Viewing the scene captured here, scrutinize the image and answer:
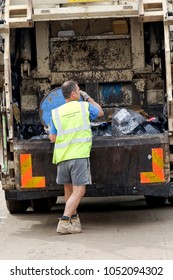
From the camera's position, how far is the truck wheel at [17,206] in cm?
987

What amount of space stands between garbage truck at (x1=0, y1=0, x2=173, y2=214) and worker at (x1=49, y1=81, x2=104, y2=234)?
0.77ft

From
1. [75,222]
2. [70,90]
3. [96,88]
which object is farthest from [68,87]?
[96,88]

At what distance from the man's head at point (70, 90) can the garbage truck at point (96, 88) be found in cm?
49

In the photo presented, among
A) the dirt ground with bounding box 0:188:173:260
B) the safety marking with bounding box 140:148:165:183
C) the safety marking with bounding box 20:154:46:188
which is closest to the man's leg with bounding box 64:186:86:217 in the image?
the dirt ground with bounding box 0:188:173:260

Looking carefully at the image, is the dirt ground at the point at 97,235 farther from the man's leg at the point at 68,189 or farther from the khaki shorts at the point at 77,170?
the khaki shorts at the point at 77,170

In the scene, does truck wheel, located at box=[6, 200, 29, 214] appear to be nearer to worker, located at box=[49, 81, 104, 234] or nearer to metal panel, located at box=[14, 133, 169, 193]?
metal panel, located at box=[14, 133, 169, 193]

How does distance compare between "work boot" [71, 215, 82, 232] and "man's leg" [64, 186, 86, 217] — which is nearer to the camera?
"man's leg" [64, 186, 86, 217]

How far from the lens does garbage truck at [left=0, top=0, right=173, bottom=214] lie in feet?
27.5

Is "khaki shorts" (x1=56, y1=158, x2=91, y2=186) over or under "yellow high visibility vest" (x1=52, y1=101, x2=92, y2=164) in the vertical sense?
under

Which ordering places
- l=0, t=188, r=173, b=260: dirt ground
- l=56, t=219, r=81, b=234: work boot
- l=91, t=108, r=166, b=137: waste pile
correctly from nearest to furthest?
l=0, t=188, r=173, b=260: dirt ground
l=56, t=219, r=81, b=234: work boot
l=91, t=108, r=166, b=137: waste pile

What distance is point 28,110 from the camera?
9727 millimetres

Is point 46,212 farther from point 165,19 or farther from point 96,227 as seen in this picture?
point 165,19

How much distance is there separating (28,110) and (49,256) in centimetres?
305
